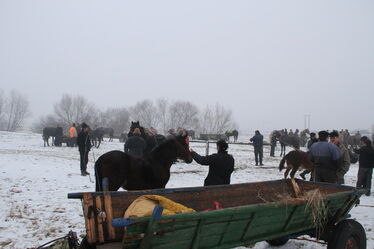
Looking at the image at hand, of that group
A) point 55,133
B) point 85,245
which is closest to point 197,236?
point 85,245

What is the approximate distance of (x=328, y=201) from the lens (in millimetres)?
3941

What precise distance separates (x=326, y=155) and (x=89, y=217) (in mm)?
5519

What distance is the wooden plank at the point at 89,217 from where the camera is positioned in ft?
9.67

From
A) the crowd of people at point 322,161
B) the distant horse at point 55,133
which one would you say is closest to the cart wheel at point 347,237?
the crowd of people at point 322,161

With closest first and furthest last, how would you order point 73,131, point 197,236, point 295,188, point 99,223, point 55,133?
point 197,236, point 99,223, point 295,188, point 73,131, point 55,133

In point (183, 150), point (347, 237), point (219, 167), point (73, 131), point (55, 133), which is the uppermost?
point (73, 131)

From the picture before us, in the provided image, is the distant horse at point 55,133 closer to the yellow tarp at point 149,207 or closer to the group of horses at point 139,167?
the group of horses at point 139,167

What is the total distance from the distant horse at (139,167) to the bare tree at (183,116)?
5803 centimetres

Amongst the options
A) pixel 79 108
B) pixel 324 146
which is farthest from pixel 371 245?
pixel 79 108

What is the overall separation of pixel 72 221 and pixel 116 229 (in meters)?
3.44

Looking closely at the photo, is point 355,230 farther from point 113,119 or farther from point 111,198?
point 113,119

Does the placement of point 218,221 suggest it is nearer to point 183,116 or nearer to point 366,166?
point 366,166

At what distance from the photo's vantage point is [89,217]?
2959 millimetres

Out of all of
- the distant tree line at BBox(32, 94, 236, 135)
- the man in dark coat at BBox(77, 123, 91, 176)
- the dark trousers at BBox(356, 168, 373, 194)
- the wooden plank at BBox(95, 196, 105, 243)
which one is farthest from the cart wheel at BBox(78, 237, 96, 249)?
the distant tree line at BBox(32, 94, 236, 135)
